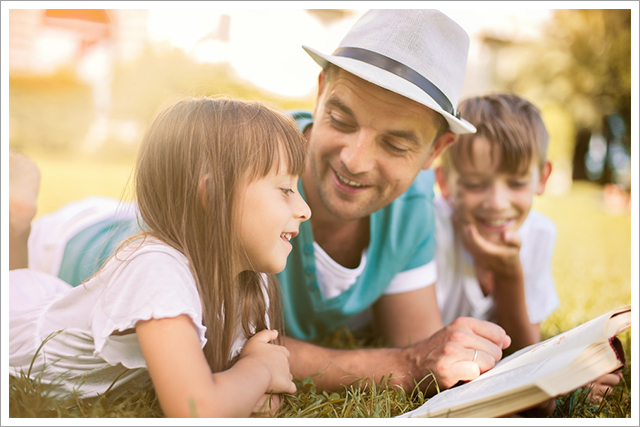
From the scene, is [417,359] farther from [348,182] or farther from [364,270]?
[348,182]

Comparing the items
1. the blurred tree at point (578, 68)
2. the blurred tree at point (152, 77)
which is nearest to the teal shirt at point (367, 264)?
the blurred tree at point (152, 77)

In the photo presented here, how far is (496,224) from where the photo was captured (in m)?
2.62

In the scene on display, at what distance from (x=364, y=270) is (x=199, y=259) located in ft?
3.40

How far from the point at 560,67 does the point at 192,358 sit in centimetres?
1728

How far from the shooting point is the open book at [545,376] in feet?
3.92

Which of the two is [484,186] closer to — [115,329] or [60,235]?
[115,329]

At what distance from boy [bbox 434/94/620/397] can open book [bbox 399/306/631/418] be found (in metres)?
1.08

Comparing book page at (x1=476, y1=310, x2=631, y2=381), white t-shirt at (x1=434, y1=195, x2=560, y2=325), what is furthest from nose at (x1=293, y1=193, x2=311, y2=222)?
white t-shirt at (x1=434, y1=195, x2=560, y2=325)

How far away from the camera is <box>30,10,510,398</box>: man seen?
1.83 m

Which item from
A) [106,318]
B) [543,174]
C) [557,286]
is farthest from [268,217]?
[557,286]

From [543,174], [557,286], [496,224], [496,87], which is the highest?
[543,174]

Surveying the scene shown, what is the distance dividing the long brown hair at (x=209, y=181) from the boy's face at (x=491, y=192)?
1.34 m

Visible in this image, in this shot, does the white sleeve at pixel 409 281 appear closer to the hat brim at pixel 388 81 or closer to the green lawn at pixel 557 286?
the green lawn at pixel 557 286

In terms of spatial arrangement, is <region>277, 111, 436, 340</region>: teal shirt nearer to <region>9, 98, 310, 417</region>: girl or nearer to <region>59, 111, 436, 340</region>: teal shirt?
<region>59, 111, 436, 340</region>: teal shirt
